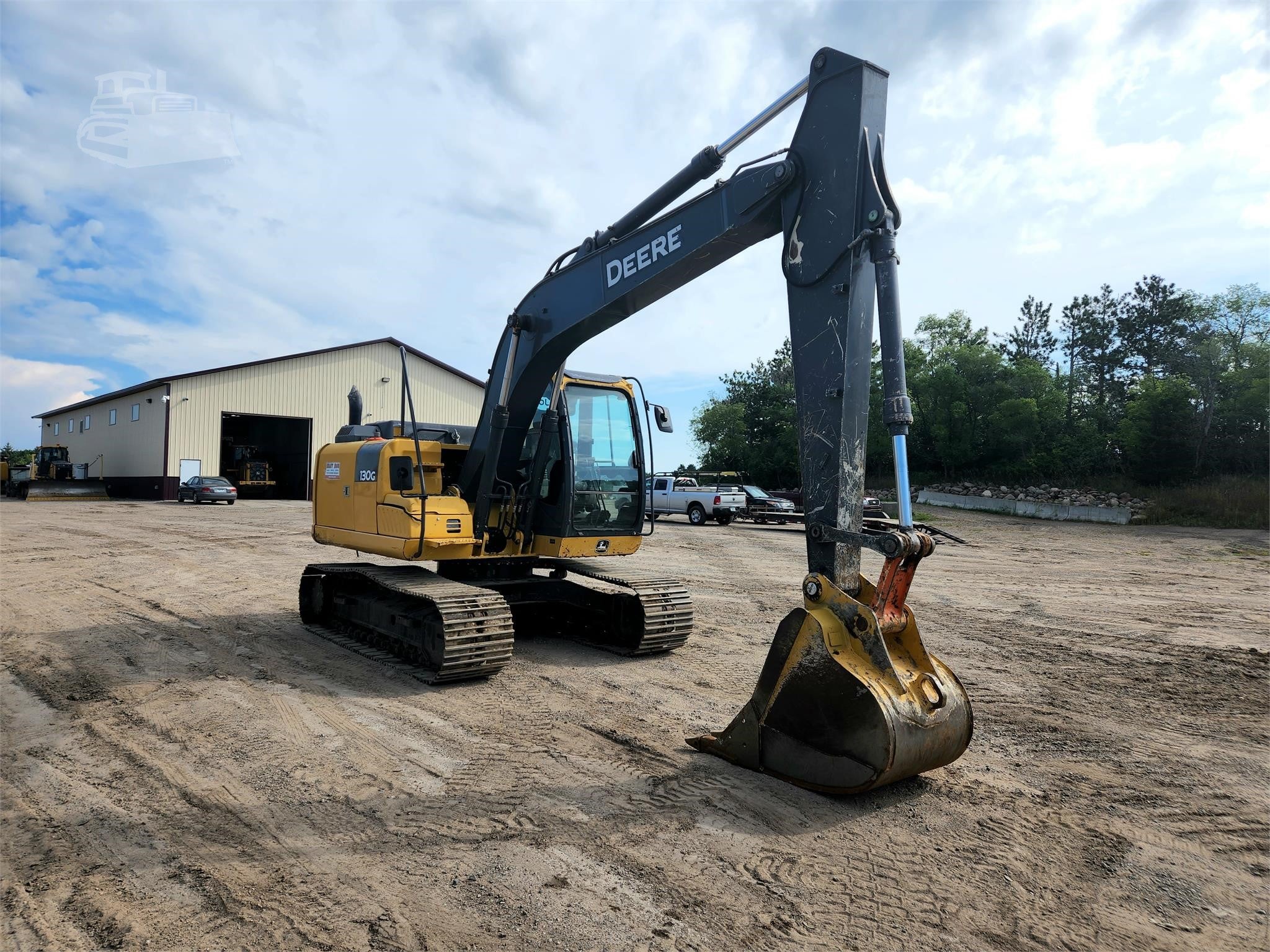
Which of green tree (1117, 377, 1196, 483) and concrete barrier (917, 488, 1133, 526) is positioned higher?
green tree (1117, 377, 1196, 483)

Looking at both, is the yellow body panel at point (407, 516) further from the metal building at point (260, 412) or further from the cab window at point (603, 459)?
the metal building at point (260, 412)

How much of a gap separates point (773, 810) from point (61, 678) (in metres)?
5.98

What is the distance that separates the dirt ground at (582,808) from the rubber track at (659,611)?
214 millimetres

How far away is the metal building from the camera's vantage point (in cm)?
3384

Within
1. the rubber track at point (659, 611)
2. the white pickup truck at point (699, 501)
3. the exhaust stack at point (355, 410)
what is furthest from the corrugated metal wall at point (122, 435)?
the rubber track at point (659, 611)

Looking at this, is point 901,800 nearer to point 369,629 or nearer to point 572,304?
point 572,304

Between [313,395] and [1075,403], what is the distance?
4172 centimetres

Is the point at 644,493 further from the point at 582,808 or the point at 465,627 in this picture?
the point at 582,808

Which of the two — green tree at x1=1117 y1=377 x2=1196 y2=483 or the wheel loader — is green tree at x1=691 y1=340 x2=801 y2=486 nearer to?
green tree at x1=1117 y1=377 x2=1196 y2=483

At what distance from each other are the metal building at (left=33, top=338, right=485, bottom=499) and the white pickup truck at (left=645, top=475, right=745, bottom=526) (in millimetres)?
13205

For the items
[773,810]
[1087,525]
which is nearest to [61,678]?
[773,810]

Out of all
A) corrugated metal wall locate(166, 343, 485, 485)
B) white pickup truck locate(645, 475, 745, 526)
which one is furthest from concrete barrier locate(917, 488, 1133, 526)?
corrugated metal wall locate(166, 343, 485, 485)

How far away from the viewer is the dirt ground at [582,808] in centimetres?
309

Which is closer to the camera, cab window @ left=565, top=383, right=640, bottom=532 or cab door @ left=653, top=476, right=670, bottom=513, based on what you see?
cab window @ left=565, top=383, right=640, bottom=532
